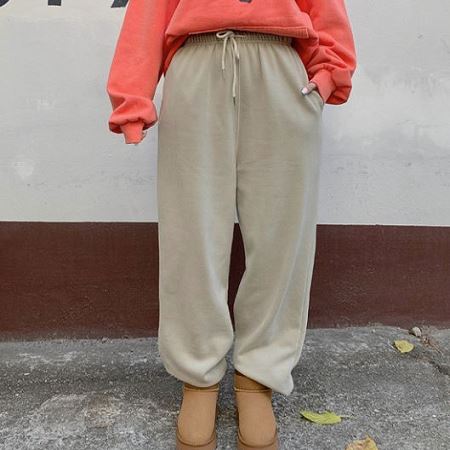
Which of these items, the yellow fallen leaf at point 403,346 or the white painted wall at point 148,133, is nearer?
the white painted wall at point 148,133

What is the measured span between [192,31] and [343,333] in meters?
1.47

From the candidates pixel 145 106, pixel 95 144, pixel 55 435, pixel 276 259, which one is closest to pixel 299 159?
pixel 276 259

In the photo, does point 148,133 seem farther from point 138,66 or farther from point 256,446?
point 256,446

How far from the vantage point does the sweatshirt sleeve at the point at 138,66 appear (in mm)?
1478

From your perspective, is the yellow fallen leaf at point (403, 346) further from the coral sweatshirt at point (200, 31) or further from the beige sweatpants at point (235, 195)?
the coral sweatshirt at point (200, 31)

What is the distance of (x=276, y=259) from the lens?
1.58m

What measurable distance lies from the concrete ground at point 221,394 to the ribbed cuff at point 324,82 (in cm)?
103

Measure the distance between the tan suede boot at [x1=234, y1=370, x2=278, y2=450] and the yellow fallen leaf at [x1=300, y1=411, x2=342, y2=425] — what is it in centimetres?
18

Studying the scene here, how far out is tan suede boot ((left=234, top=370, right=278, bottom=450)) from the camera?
1.61 meters

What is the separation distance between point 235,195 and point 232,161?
0.33ft

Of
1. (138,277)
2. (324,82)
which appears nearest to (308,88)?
(324,82)

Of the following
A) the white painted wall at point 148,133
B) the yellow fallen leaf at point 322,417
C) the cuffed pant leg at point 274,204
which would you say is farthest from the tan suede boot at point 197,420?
the white painted wall at point 148,133

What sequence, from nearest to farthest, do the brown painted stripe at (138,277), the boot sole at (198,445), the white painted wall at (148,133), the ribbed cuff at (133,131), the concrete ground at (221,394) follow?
the ribbed cuff at (133,131)
the boot sole at (198,445)
the concrete ground at (221,394)
the white painted wall at (148,133)
the brown painted stripe at (138,277)

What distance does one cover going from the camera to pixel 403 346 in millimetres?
2334
